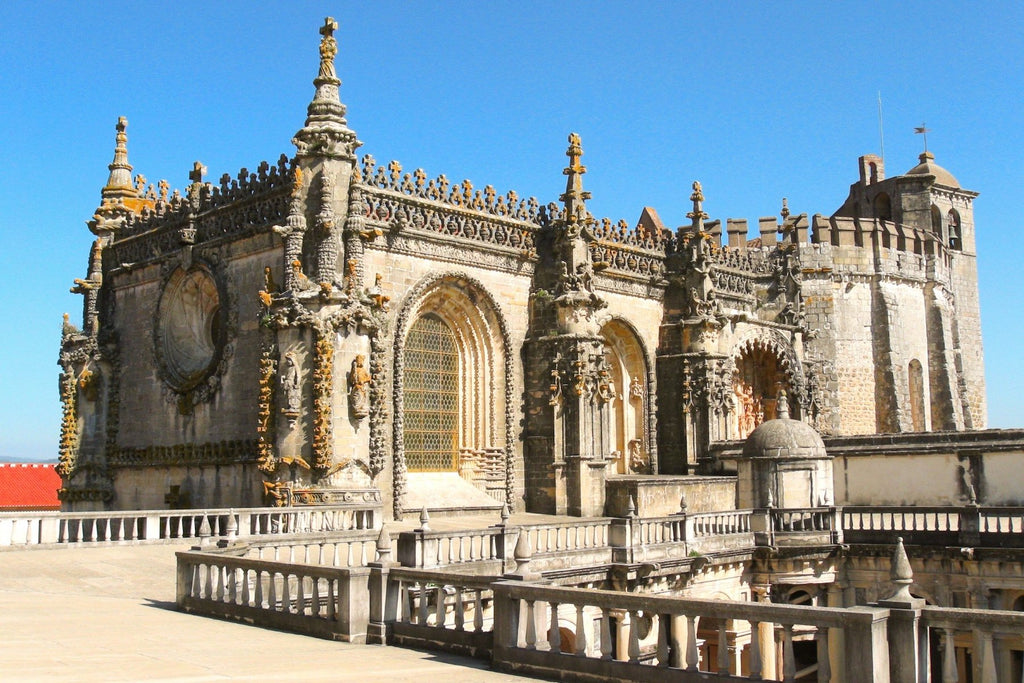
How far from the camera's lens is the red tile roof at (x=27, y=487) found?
4494 cm

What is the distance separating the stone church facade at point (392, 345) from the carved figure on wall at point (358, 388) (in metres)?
0.06

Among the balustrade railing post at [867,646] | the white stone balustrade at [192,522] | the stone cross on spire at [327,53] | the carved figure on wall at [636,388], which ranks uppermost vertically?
the stone cross on spire at [327,53]

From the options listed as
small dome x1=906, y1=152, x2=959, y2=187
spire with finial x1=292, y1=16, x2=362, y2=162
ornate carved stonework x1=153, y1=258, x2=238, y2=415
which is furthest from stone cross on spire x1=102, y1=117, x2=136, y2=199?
small dome x1=906, y1=152, x2=959, y2=187

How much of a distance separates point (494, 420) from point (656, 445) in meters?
6.61

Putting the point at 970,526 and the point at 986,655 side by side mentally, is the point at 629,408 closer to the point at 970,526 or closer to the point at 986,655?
the point at 970,526

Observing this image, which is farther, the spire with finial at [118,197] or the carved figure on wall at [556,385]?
the spire with finial at [118,197]

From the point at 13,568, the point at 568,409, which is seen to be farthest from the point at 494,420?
the point at 13,568

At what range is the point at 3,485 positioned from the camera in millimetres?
45875

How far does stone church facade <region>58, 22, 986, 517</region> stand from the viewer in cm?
2062

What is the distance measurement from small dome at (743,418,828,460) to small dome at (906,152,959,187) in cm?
2239

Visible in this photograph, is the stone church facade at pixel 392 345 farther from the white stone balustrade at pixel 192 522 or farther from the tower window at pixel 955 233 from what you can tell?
the tower window at pixel 955 233

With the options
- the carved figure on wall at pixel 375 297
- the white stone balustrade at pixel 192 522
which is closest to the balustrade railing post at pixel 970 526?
the white stone balustrade at pixel 192 522

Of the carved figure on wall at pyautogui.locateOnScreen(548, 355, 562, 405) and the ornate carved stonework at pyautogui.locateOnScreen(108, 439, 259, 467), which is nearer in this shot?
the ornate carved stonework at pyautogui.locateOnScreen(108, 439, 259, 467)

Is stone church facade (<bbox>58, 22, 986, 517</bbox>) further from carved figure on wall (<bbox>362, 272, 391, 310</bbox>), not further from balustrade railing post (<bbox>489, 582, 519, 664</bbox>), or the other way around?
balustrade railing post (<bbox>489, 582, 519, 664</bbox>)
